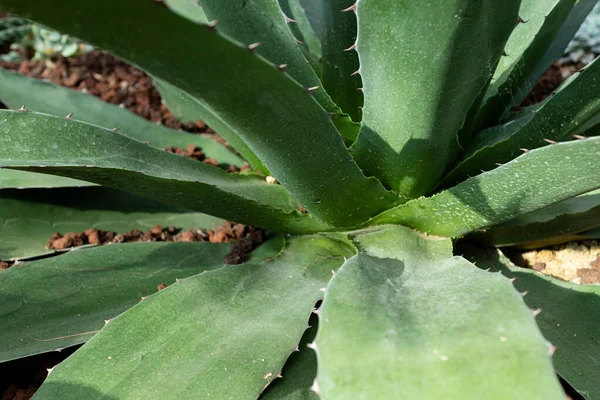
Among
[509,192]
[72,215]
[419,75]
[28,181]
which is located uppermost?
[419,75]

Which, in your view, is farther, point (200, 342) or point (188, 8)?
point (188, 8)

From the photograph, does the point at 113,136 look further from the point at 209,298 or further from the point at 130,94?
the point at 130,94

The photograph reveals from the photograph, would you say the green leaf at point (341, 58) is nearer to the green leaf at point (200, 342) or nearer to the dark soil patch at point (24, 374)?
the green leaf at point (200, 342)

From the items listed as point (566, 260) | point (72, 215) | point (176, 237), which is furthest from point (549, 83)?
point (72, 215)

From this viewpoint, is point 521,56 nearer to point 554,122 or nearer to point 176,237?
point 554,122

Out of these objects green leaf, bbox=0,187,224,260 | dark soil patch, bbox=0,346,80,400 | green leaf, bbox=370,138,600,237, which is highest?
green leaf, bbox=370,138,600,237

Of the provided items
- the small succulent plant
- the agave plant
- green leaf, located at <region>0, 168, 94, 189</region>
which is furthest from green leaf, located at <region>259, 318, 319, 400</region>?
the small succulent plant

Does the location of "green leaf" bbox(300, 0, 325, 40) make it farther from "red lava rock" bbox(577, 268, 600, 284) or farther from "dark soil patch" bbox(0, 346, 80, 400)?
"dark soil patch" bbox(0, 346, 80, 400)

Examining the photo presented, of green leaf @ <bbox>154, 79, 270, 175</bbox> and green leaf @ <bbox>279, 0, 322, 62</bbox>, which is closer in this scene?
green leaf @ <bbox>154, 79, 270, 175</bbox>
